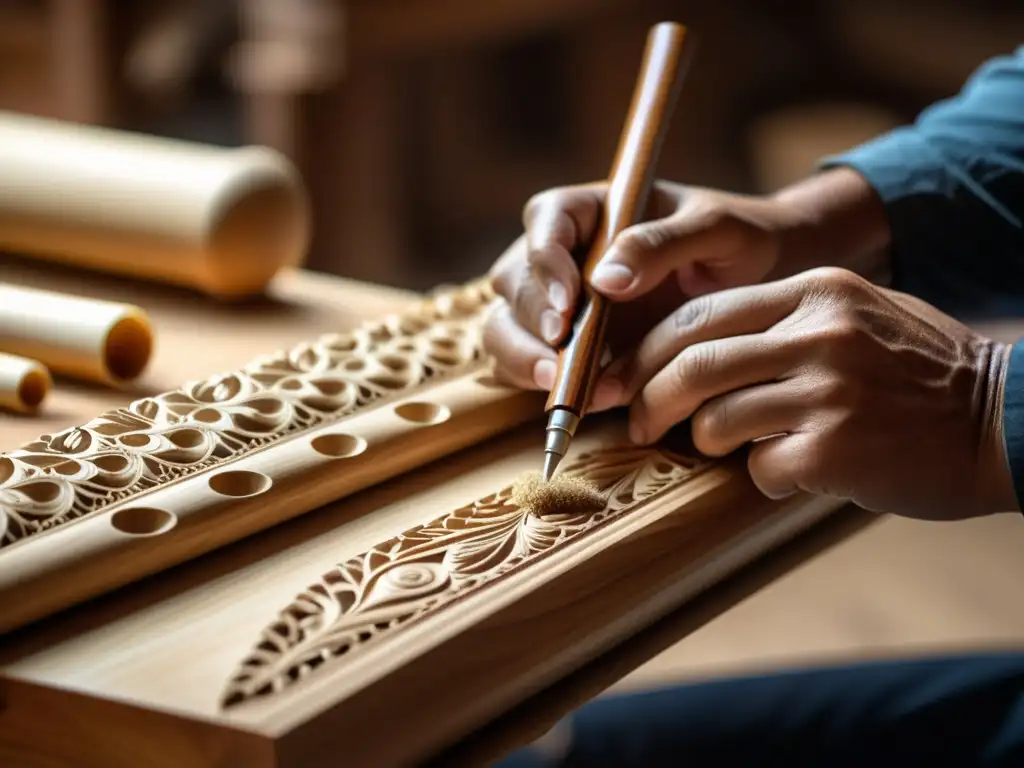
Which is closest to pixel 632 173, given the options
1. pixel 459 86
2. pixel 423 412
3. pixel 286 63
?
pixel 423 412

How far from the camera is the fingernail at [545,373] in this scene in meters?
0.92

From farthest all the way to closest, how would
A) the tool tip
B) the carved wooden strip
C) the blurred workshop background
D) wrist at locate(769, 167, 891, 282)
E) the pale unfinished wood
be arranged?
the blurred workshop background → wrist at locate(769, 167, 891, 282) → the tool tip → the carved wooden strip → the pale unfinished wood

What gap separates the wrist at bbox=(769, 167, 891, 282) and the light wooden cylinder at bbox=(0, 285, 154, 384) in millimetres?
537

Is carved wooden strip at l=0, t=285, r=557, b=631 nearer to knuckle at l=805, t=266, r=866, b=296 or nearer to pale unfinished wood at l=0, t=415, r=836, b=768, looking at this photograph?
pale unfinished wood at l=0, t=415, r=836, b=768

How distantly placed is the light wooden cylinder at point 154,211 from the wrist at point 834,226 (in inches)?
19.1

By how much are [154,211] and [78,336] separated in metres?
0.23

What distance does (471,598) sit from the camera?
68 cm

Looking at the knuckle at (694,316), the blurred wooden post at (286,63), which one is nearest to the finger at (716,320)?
the knuckle at (694,316)

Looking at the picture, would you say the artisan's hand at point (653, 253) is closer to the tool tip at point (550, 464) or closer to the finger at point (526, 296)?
the finger at point (526, 296)

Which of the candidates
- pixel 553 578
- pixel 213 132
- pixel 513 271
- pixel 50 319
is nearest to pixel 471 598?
pixel 553 578

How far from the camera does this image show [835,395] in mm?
832

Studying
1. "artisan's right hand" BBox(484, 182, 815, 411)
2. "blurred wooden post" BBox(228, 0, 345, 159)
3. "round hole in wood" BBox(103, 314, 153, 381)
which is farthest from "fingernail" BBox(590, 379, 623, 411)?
"blurred wooden post" BBox(228, 0, 345, 159)

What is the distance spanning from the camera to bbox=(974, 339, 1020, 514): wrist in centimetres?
84

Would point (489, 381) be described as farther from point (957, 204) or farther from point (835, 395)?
point (957, 204)
